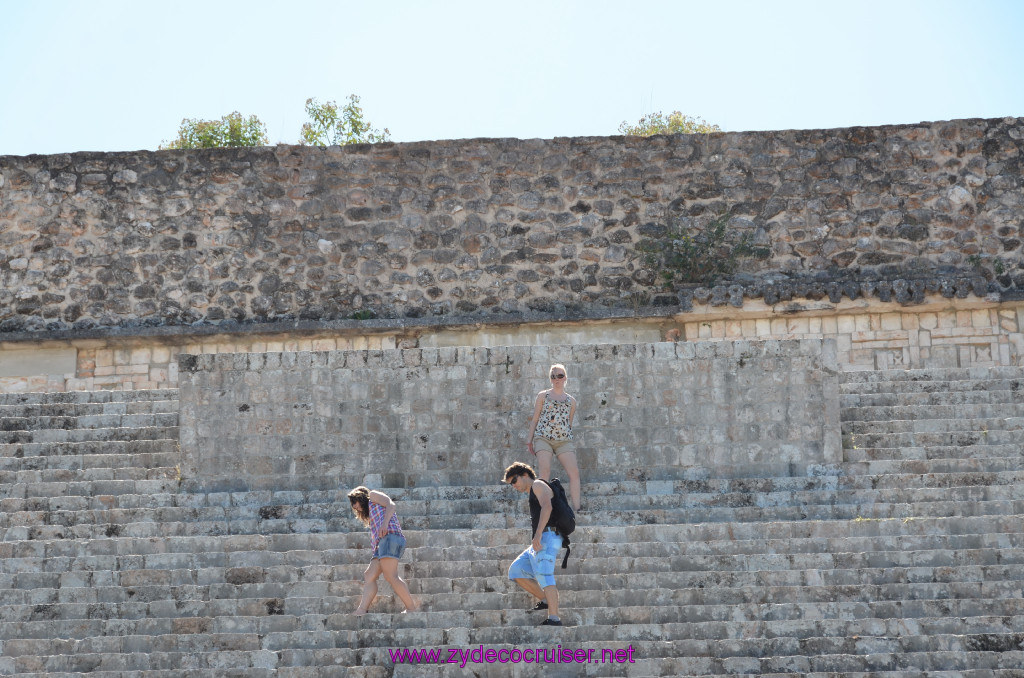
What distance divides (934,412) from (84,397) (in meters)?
6.43

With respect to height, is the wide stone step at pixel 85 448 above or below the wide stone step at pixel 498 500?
above

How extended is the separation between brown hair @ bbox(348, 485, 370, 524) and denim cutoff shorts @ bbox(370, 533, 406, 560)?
21 centimetres

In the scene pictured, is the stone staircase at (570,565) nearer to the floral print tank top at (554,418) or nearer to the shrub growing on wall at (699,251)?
the floral print tank top at (554,418)

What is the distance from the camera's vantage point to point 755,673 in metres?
8.41

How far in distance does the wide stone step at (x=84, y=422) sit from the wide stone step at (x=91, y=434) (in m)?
0.13

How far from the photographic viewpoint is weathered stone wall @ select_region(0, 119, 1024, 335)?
1520 cm

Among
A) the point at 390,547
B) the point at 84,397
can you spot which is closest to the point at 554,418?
the point at 390,547

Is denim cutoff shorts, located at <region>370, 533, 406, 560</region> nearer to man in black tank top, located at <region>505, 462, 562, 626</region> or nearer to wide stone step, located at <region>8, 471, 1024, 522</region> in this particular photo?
man in black tank top, located at <region>505, 462, 562, 626</region>

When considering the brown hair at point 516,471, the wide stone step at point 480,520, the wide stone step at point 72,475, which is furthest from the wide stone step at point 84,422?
the brown hair at point 516,471

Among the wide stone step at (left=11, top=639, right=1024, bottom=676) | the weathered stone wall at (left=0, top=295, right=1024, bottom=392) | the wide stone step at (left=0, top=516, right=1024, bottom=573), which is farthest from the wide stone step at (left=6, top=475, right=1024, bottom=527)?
the weathered stone wall at (left=0, top=295, right=1024, bottom=392)

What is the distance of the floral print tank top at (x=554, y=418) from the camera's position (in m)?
10.5

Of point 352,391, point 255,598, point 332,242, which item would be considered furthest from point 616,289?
point 255,598

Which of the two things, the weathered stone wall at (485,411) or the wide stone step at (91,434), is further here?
the wide stone step at (91,434)

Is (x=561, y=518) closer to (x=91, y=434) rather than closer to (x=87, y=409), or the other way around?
(x=91, y=434)
